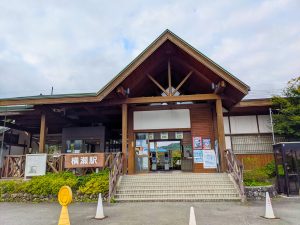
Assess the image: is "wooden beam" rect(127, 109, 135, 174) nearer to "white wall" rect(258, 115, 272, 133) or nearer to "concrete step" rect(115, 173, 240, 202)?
"concrete step" rect(115, 173, 240, 202)

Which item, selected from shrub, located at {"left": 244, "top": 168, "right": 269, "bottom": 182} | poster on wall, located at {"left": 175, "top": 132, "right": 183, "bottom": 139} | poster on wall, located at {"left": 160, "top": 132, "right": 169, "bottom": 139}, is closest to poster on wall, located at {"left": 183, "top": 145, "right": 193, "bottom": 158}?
poster on wall, located at {"left": 175, "top": 132, "right": 183, "bottom": 139}

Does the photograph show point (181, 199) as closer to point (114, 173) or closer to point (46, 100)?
point (114, 173)

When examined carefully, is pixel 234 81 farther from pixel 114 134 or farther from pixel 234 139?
pixel 114 134

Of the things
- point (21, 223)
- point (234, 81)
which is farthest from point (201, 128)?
point (21, 223)

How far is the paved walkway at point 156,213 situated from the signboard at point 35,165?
1.99 m

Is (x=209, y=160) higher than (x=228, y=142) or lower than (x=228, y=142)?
lower

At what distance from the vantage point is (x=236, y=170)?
28.3 feet

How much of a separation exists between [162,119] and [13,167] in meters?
7.67

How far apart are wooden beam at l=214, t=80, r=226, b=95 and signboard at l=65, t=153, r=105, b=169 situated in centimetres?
607

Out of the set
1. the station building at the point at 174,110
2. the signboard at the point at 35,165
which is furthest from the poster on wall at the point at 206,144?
the signboard at the point at 35,165

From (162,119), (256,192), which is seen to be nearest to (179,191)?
(256,192)

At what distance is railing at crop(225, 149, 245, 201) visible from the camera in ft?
26.3

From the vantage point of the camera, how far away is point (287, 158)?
959cm

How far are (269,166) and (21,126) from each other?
15.3 metres
